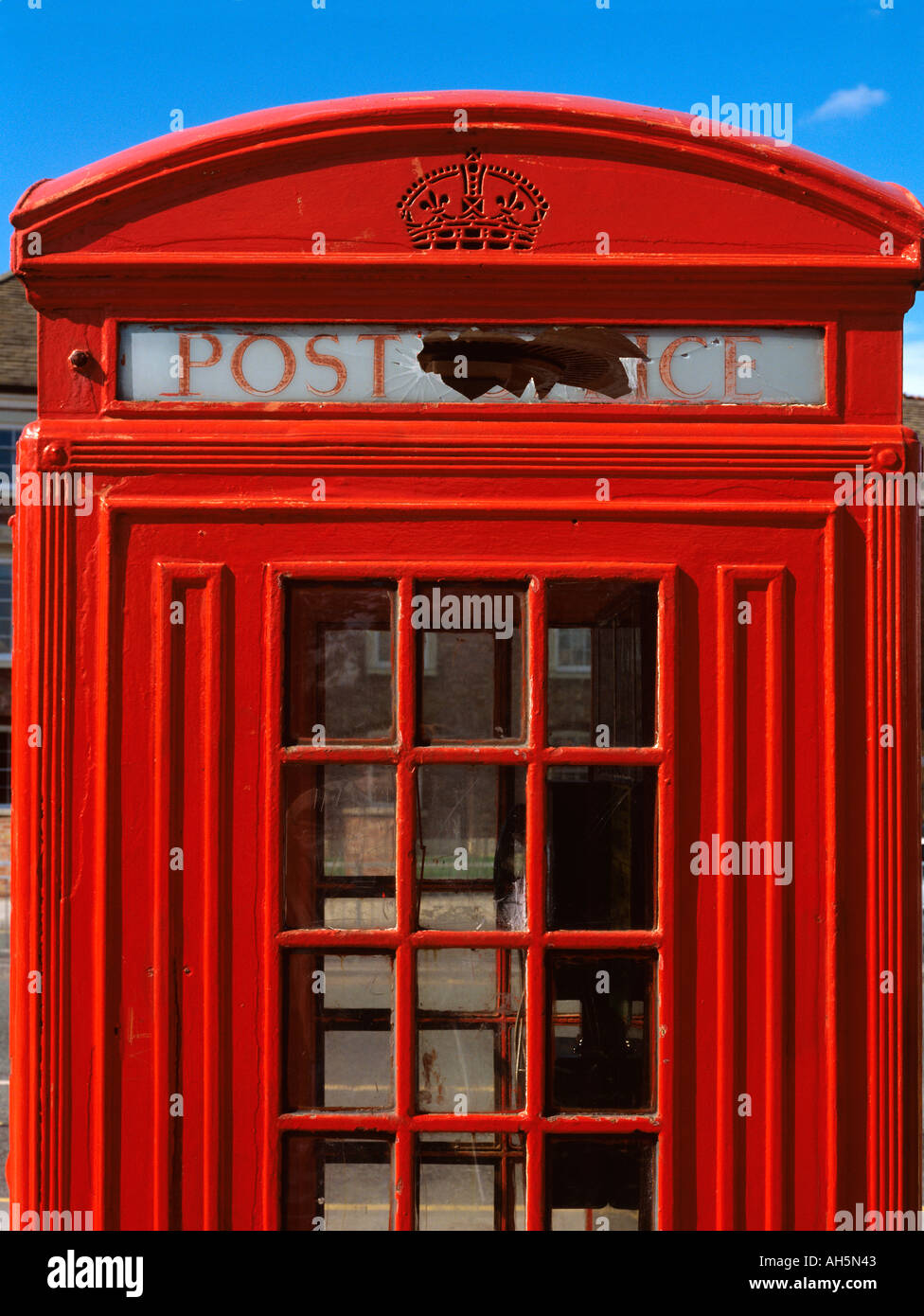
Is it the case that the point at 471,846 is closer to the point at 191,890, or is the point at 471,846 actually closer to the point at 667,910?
the point at 667,910

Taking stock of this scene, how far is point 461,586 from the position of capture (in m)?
2.09

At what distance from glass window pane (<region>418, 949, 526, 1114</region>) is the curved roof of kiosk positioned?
5.48ft

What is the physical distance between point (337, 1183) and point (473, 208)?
213 cm

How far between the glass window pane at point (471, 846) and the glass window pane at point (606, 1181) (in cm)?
50

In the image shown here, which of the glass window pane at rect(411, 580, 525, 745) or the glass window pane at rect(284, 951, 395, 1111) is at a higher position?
the glass window pane at rect(411, 580, 525, 745)

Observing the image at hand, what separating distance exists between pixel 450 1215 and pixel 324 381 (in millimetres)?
1862

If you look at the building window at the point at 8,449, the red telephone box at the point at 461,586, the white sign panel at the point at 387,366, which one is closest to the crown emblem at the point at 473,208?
the red telephone box at the point at 461,586

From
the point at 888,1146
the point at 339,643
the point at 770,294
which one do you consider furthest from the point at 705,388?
the point at 888,1146

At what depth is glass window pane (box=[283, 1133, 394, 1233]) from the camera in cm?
208

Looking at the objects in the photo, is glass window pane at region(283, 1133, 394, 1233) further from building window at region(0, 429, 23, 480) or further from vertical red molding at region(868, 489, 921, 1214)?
building window at region(0, 429, 23, 480)

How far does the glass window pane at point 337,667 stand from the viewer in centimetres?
210

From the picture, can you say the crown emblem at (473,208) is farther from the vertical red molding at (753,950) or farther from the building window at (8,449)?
the building window at (8,449)

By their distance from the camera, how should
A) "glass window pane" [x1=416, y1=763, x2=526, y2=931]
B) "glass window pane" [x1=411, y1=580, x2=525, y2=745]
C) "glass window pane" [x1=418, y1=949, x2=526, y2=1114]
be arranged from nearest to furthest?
1. "glass window pane" [x1=416, y1=763, x2=526, y2=931]
2. "glass window pane" [x1=418, y1=949, x2=526, y2=1114]
3. "glass window pane" [x1=411, y1=580, x2=525, y2=745]

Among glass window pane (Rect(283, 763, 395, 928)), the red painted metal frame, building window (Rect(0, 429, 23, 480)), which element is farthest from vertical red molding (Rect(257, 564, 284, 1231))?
building window (Rect(0, 429, 23, 480))
